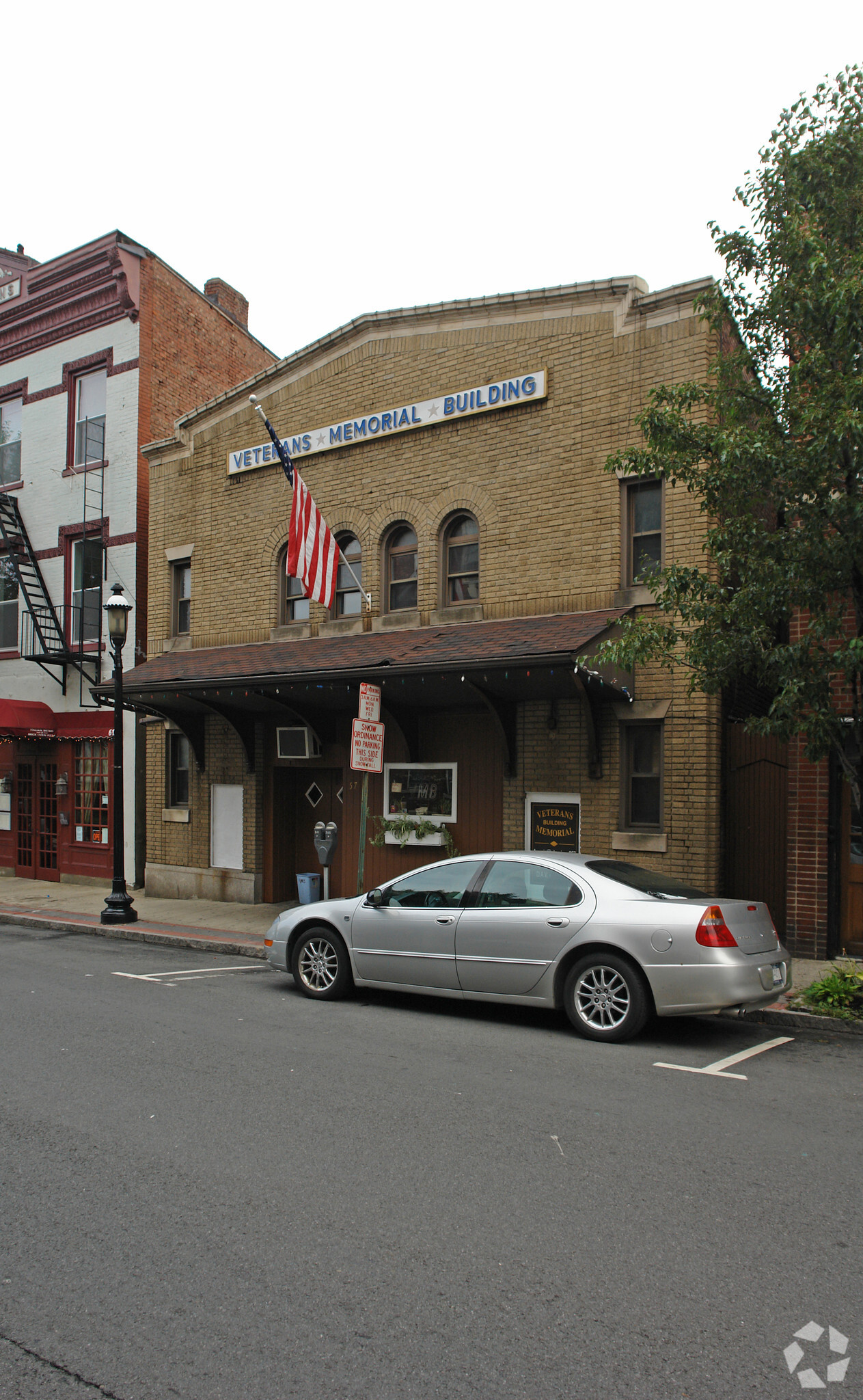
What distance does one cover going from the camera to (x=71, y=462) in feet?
65.0

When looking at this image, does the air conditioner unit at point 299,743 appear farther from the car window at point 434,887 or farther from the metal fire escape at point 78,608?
the car window at point 434,887

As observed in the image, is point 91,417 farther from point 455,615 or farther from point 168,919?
point 168,919

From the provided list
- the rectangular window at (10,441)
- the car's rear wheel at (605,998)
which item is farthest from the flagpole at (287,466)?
the rectangular window at (10,441)

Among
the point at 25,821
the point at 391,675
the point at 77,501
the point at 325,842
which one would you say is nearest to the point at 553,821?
the point at 391,675

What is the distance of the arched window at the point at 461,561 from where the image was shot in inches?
529

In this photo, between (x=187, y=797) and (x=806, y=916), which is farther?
(x=187, y=797)

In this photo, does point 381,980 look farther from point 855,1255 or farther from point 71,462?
point 71,462

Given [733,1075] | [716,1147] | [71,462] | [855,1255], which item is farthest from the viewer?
[71,462]

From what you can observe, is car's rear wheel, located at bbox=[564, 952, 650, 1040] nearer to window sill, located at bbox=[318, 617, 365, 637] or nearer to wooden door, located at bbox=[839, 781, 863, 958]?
wooden door, located at bbox=[839, 781, 863, 958]

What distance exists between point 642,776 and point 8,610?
14755 millimetres

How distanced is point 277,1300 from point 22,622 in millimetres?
18631

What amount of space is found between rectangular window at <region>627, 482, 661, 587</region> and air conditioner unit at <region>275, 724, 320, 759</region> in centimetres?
529

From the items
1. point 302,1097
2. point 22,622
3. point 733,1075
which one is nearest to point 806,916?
point 733,1075

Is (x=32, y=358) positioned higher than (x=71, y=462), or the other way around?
(x=32, y=358)
